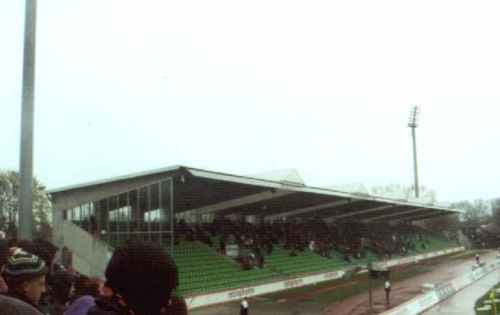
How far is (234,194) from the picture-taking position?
2223 centimetres

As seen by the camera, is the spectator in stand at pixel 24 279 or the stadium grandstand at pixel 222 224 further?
the stadium grandstand at pixel 222 224

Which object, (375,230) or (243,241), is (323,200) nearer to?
(243,241)

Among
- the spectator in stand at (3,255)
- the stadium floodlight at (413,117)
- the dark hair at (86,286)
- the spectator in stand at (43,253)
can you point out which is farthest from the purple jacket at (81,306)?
the stadium floodlight at (413,117)

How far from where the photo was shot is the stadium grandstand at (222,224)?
53.9ft

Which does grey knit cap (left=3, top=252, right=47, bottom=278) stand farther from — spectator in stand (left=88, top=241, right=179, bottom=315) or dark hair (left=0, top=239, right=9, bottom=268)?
spectator in stand (left=88, top=241, right=179, bottom=315)

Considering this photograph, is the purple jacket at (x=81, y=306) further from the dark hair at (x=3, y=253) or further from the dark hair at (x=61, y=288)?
the dark hair at (x=61, y=288)

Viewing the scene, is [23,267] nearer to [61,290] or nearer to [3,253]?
[3,253]

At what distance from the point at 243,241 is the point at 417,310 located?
33.3 ft

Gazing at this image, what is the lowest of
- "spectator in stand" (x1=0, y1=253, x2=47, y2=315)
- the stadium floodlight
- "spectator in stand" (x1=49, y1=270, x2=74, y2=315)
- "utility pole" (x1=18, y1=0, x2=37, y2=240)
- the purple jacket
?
"spectator in stand" (x1=49, y1=270, x2=74, y2=315)

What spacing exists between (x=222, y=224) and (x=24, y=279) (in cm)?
2282

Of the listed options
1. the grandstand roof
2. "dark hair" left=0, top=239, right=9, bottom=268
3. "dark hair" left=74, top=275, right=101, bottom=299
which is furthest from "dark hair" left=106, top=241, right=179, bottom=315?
the grandstand roof

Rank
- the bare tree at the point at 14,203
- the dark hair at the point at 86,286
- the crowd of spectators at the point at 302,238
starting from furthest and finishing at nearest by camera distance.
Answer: the bare tree at the point at 14,203
the crowd of spectators at the point at 302,238
the dark hair at the point at 86,286

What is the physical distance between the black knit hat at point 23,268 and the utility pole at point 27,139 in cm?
417

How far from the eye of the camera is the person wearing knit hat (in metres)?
2.61
